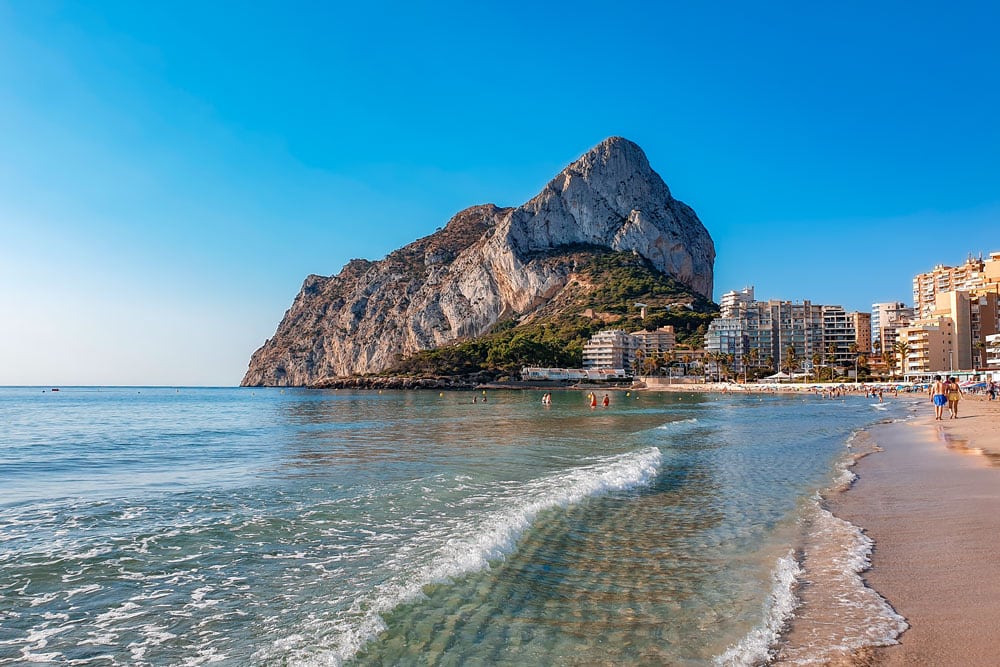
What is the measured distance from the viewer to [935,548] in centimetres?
725

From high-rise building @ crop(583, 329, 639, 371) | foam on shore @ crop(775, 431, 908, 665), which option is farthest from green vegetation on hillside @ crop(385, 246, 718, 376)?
foam on shore @ crop(775, 431, 908, 665)

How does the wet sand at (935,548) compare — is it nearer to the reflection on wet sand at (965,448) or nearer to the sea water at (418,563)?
the reflection on wet sand at (965,448)

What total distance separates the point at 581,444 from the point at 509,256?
153220 mm

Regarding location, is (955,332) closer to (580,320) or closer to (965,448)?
(580,320)

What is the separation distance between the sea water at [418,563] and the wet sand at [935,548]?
0.98 feet

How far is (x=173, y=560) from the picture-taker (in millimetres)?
7492

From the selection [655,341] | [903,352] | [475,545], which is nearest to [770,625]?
[475,545]

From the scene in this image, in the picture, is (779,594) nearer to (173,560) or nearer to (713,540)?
(713,540)

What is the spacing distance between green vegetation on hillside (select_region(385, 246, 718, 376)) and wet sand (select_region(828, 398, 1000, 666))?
122 meters

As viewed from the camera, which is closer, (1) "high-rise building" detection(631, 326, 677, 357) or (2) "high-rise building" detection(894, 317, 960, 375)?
(2) "high-rise building" detection(894, 317, 960, 375)

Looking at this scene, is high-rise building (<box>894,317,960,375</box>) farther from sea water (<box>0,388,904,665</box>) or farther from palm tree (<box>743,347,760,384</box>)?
sea water (<box>0,388,904,665</box>)

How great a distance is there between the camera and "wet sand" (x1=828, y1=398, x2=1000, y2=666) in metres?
4.55

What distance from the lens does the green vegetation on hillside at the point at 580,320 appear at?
14025cm

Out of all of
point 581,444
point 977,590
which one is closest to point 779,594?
point 977,590
